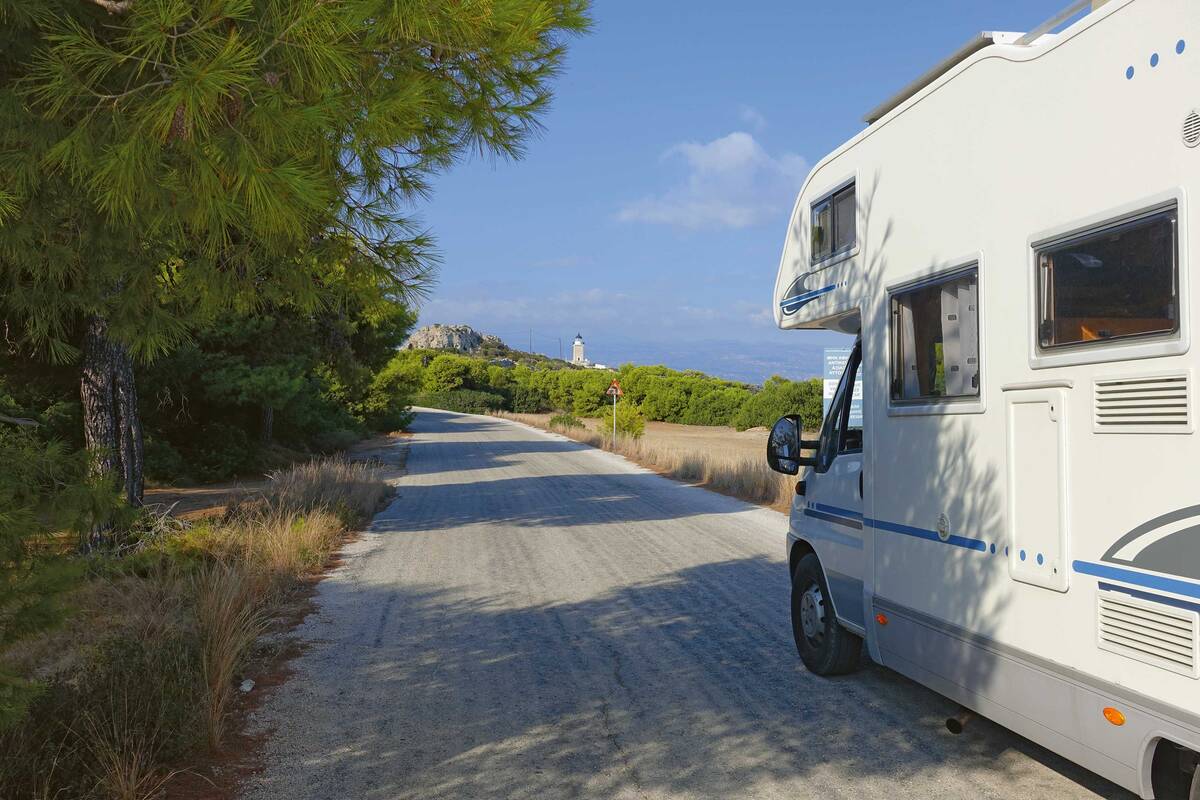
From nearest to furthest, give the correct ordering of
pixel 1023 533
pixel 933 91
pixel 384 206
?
1. pixel 1023 533
2. pixel 933 91
3. pixel 384 206

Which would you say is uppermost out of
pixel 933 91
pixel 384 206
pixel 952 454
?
pixel 933 91

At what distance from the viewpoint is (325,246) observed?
4938mm

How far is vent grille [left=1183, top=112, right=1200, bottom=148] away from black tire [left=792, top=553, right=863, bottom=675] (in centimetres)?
358

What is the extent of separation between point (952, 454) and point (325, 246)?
11.3 ft

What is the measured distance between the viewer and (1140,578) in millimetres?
3234

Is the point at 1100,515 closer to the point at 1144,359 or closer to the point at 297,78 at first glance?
Answer: the point at 1144,359

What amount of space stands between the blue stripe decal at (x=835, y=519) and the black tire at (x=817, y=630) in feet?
1.00

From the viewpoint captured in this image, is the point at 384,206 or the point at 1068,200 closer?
the point at 1068,200

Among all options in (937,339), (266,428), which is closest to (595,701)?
(937,339)

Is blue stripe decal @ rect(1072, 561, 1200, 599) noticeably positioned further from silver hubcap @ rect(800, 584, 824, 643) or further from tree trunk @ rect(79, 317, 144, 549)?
tree trunk @ rect(79, 317, 144, 549)

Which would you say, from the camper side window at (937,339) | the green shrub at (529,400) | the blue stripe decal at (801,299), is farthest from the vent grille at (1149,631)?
the green shrub at (529,400)

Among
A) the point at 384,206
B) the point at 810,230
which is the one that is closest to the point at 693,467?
the point at 810,230

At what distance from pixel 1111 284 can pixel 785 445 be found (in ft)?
8.66

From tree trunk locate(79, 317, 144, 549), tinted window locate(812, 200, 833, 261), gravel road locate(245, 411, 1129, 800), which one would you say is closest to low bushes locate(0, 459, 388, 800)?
gravel road locate(245, 411, 1129, 800)
